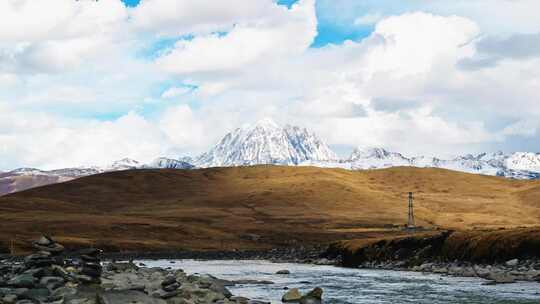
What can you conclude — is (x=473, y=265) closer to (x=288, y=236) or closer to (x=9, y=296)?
(x=9, y=296)

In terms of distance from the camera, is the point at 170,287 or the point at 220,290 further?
the point at 220,290

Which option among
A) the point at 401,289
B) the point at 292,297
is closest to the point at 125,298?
the point at 292,297

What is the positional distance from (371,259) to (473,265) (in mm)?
22010

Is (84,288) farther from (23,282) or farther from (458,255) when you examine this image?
(458,255)

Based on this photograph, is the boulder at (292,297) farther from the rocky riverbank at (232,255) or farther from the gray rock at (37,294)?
the rocky riverbank at (232,255)

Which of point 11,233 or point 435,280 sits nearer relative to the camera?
point 435,280

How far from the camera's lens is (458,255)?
79.9m

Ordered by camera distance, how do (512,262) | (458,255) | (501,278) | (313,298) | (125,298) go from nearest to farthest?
(125,298), (313,298), (501,278), (512,262), (458,255)

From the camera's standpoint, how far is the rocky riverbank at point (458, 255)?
67.2 m

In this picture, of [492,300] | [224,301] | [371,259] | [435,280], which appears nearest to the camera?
[224,301]

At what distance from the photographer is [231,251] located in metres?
143

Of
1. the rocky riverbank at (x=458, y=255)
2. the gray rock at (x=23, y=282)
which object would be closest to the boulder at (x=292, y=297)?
the gray rock at (x=23, y=282)

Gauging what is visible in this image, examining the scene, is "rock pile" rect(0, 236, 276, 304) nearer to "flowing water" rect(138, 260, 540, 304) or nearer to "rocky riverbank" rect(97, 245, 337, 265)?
"flowing water" rect(138, 260, 540, 304)

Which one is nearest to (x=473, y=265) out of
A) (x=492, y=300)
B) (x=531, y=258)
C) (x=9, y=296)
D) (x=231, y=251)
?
(x=531, y=258)
